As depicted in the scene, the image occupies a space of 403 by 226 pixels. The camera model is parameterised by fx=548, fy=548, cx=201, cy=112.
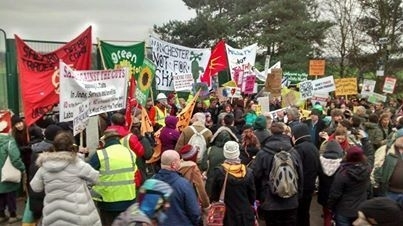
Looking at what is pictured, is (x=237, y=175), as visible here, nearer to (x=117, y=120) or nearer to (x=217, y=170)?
(x=217, y=170)

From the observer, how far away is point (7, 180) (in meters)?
8.39

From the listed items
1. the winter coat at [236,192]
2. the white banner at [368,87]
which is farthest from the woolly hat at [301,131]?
the white banner at [368,87]

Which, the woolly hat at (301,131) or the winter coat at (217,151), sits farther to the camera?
the woolly hat at (301,131)

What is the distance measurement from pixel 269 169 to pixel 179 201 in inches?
79.6

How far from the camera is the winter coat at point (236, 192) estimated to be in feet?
21.5

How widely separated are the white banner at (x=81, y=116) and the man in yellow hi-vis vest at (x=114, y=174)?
1.00 meters

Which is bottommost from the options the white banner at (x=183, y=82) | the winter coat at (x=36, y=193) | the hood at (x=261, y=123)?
the winter coat at (x=36, y=193)

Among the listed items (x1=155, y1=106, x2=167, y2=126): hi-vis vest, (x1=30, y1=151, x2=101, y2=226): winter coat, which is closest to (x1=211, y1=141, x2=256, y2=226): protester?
(x1=30, y1=151, x2=101, y2=226): winter coat

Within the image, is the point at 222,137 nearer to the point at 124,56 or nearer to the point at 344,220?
the point at 344,220

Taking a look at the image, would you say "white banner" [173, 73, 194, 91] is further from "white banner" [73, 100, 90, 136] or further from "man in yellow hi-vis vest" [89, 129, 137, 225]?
"man in yellow hi-vis vest" [89, 129, 137, 225]

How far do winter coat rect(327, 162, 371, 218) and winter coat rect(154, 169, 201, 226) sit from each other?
2.29 metres

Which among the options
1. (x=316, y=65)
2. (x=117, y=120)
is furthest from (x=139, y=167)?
(x=316, y=65)

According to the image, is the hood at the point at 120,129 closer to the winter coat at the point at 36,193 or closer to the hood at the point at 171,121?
the winter coat at the point at 36,193

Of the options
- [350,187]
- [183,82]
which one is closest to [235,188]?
[350,187]
